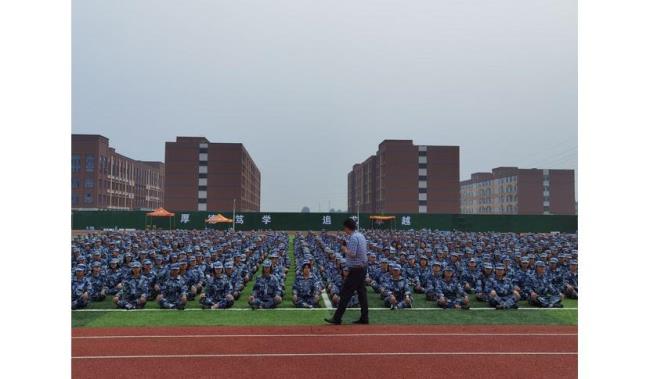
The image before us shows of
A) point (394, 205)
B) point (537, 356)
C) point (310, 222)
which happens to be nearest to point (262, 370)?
point (537, 356)

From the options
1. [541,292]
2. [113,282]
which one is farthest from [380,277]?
[113,282]

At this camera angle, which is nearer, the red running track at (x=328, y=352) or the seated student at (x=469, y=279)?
the red running track at (x=328, y=352)

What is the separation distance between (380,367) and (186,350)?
9.74ft

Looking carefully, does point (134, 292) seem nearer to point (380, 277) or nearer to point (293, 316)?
point (293, 316)

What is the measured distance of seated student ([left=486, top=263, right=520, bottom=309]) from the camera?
438 inches

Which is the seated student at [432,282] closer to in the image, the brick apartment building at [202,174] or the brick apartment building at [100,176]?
the brick apartment building at [202,174]

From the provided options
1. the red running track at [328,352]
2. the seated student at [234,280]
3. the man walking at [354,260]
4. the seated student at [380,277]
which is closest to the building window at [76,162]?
→ the seated student at [234,280]

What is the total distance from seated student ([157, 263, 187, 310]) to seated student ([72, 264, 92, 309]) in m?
1.72

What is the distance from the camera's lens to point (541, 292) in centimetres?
1215

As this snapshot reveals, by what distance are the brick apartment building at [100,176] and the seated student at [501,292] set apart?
7263cm

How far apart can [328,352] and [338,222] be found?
138 ft

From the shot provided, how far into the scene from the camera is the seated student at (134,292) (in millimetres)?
11117

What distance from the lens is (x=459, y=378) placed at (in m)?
6.07

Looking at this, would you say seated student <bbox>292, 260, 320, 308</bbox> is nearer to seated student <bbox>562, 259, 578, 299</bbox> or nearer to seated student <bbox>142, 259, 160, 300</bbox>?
seated student <bbox>142, 259, 160, 300</bbox>
